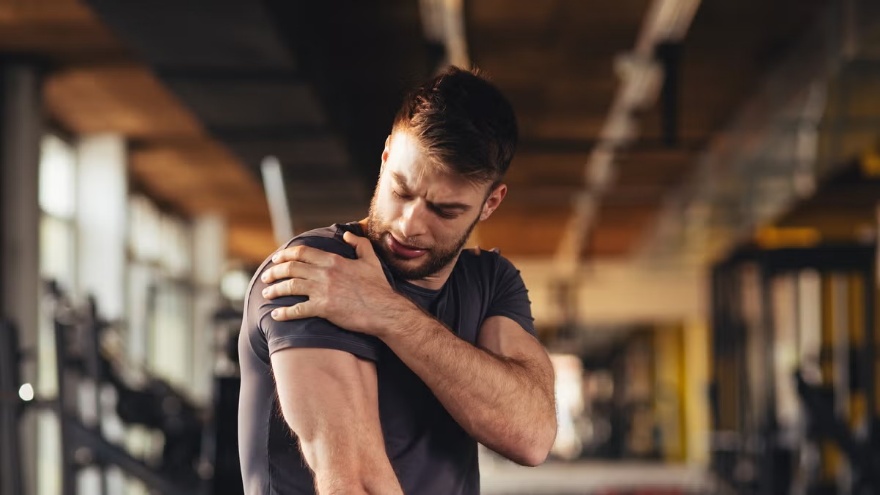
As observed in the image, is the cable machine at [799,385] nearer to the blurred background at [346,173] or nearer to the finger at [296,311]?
the blurred background at [346,173]

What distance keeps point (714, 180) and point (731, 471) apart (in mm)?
2422

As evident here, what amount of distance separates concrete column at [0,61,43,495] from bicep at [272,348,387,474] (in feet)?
20.3

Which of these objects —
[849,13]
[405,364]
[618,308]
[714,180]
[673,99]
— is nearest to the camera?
[405,364]

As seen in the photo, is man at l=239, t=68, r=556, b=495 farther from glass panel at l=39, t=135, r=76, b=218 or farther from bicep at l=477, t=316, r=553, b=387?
glass panel at l=39, t=135, r=76, b=218

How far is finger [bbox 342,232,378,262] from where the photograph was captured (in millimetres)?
1541

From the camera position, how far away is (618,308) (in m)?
18.6

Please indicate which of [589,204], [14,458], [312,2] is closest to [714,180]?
[589,204]

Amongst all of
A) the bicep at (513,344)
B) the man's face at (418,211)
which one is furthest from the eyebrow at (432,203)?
the bicep at (513,344)

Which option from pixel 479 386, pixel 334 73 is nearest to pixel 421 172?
pixel 479 386

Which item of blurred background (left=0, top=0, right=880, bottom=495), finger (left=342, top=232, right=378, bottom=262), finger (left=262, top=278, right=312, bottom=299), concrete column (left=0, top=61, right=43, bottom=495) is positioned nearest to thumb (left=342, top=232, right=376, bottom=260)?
finger (left=342, top=232, right=378, bottom=262)

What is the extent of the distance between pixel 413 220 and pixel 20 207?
21.0ft

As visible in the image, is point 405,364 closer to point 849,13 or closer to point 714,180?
point 849,13

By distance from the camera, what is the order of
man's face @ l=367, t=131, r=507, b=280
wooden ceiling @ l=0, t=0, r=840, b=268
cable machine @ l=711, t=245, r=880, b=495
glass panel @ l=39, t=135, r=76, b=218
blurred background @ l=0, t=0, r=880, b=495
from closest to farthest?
man's face @ l=367, t=131, r=507, b=280 → blurred background @ l=0, t=0, r=880, b=495 → wooden ceiling @ l=0, t=0, r=840, b=268 → cable machine @ l=711, t=245, r=880, b=495 → glass panel @ l=39, t=135, r=76, b=218

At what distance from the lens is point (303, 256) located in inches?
59.7
